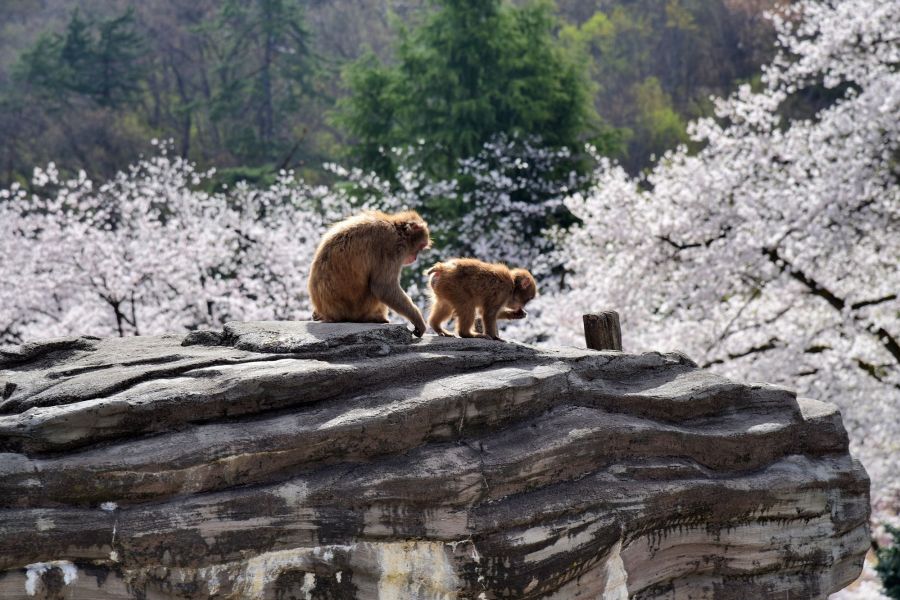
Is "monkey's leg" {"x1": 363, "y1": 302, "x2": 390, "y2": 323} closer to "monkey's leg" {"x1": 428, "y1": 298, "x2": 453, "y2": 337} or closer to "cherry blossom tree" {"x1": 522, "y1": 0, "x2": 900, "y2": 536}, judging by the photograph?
"monkey's leg" {"x1": 428, "y1": 298, "x2": 453, "y2": 337}

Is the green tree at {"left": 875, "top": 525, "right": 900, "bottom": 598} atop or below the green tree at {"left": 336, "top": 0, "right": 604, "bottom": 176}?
below

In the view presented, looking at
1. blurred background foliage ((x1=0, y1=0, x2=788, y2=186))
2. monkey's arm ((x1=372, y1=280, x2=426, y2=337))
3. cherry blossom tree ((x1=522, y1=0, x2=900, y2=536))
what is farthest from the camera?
blurred background foliage ((x1=0, y1=0, x2=788, y2=186))

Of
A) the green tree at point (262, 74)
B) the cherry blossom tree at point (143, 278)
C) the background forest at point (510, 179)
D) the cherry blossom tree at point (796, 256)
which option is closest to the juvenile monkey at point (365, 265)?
the background forest at point (510, 179)

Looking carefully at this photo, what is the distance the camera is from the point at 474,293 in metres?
7.80

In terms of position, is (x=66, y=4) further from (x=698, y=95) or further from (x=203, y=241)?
(x=203, y=241)

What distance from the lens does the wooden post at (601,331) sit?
8594 mm

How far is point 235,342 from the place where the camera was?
7.22 meters

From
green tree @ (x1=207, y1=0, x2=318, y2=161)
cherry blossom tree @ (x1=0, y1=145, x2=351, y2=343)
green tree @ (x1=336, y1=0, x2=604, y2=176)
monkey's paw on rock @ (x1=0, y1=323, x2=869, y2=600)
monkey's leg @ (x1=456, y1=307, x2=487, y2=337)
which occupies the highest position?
green tree @ (x1=207, y1=0, x2=318, y2=161)

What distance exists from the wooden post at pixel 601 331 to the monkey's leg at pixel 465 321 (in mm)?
1148

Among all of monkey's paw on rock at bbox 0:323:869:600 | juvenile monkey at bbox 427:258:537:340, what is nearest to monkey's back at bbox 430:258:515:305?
juvenile monkey at bbox 427:258:537:340

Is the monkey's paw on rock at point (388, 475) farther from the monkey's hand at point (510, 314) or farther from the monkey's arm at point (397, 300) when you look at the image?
the monkey's hand at point (510, 314)

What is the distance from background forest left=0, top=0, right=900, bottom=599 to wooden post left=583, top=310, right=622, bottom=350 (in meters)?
2.97

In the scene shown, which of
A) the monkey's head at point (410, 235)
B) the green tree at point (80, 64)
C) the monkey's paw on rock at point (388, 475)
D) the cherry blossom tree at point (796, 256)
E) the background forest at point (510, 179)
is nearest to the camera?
the monkey's paw on rock at point (388, 475)

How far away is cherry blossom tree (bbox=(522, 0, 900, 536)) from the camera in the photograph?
48.2 feet
